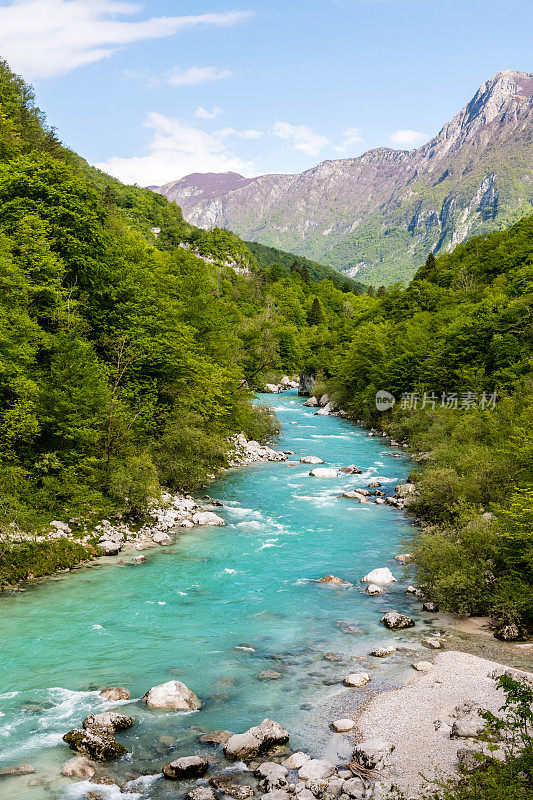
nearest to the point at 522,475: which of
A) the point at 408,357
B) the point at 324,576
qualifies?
the point at 324,576

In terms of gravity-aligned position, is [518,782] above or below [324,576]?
above

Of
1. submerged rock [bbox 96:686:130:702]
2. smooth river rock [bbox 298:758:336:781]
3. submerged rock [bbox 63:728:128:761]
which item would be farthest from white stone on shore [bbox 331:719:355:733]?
submerged rock [bbox 96:686:130:702]

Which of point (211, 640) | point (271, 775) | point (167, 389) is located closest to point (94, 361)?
point (167, 389)

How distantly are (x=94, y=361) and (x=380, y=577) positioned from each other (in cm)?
1777

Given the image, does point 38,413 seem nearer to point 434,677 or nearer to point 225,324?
point 434,677

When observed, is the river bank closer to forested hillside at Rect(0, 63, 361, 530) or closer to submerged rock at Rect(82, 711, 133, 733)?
submerged rock at Rect(82, 711, 133, 733)

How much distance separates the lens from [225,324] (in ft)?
151

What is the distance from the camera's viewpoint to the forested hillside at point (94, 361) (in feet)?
79.7

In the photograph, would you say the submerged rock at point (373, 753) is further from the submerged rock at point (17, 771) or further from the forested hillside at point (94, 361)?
the forested hillside at point (94, 361)

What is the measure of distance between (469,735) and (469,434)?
922 inches

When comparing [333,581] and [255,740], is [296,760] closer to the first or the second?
[255,740]

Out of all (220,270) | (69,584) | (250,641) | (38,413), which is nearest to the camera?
(250,641)

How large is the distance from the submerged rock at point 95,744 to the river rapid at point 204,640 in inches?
9.3

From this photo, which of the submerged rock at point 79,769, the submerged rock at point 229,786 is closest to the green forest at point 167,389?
the submerged rock at point 229,786
